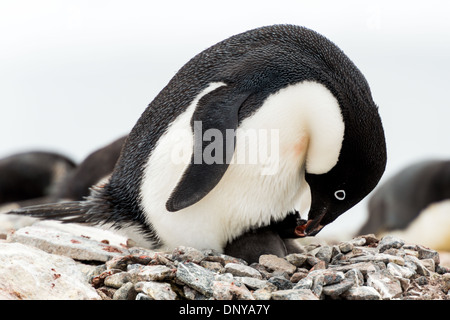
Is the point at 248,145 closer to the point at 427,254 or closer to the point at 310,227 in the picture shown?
the point at 310,227

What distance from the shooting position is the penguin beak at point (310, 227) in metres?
2.77

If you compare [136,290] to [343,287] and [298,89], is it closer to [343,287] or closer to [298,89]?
[343,287]

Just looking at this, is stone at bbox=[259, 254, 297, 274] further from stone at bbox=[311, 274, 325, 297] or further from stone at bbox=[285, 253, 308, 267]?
stone at bbox=[311, 274, 325, 297]

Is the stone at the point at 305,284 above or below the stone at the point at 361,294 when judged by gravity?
above

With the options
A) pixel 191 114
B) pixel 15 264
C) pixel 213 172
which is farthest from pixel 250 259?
pixel 15 264

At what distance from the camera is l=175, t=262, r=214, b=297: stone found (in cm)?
214

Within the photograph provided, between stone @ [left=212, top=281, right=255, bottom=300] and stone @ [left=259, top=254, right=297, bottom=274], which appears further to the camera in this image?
stone @ [left=259, top=254, right=297, bottom=274]

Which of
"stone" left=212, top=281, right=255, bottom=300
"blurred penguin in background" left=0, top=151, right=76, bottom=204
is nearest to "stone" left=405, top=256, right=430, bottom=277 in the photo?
"stone" left=212, top=281, right=255, bottom=300

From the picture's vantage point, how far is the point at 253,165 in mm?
2584

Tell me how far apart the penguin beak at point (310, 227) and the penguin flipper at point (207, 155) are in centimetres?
50

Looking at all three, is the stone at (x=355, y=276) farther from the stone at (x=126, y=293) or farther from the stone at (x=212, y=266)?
the stone at (x=126, y=293)

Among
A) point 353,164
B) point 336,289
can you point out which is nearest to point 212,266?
point 336,289

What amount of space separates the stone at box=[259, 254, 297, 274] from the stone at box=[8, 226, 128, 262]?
559 millimetres

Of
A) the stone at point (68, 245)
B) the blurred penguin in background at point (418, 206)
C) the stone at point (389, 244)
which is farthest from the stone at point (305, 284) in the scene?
→ the blurred penguin in background at point (418, 206)
